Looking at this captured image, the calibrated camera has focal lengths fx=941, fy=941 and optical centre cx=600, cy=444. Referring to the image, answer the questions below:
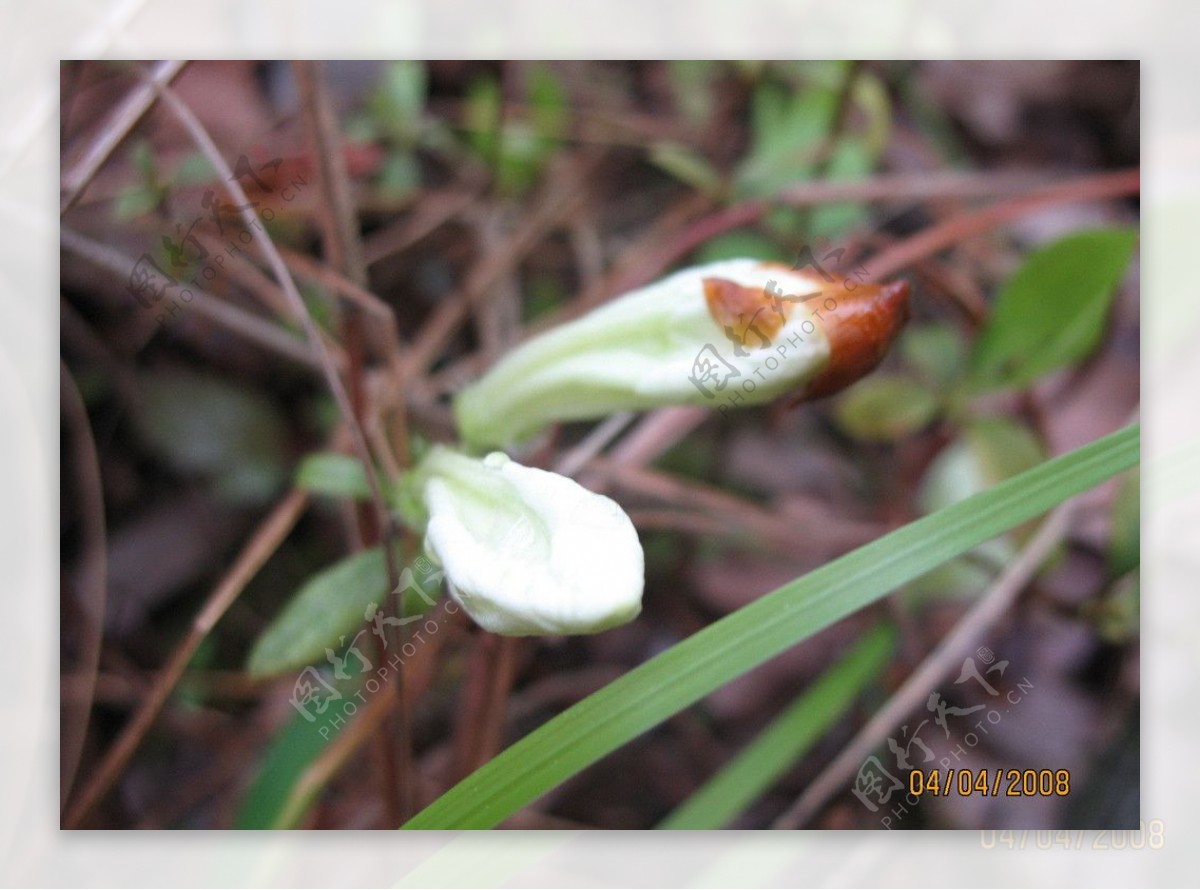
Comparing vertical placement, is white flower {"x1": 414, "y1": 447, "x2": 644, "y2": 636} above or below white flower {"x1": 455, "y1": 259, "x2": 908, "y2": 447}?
below

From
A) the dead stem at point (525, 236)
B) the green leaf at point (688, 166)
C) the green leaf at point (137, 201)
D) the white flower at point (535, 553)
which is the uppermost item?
the green leaf at point (688, 166)

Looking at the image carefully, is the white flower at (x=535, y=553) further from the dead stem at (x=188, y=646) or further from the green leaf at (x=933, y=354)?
the green leaf at (x=933, y=354)

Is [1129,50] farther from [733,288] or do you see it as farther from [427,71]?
[427,71]

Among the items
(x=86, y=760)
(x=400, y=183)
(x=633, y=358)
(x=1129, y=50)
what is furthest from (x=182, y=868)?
(x=1129, y=50)

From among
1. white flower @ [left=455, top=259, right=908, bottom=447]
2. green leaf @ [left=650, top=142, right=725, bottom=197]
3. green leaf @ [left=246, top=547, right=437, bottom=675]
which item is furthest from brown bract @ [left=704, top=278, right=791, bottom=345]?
green leaf @ [left=650, top=142, right=725, bottom=197]

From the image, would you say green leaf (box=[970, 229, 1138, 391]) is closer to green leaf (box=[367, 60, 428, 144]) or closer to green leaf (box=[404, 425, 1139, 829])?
green leaf (box=[404, 425, 1139, 829])

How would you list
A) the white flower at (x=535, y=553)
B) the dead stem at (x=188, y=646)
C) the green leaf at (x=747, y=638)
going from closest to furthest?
1. the white flower at (x=535, y=553)
2. the green leaf at (x=747, y=638)
3. the dead stem at (x=188, y=646)
